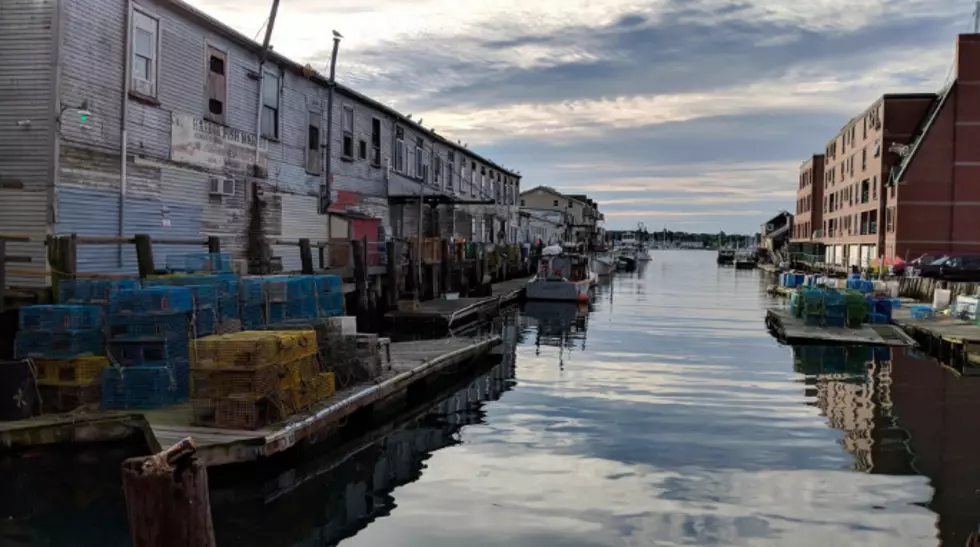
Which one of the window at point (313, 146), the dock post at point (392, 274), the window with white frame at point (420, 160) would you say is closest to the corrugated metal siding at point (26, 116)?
the window at point (313, 146)

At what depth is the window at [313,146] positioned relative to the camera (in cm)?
2581

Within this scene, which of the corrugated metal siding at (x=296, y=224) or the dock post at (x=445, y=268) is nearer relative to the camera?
the corrugated metal siding at (x=296, y=224)

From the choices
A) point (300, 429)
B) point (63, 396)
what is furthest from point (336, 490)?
point (63, 396)

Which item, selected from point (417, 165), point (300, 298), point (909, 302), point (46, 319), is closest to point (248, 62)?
point (300, 298)

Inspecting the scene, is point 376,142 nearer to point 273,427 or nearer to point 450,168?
point 450,168

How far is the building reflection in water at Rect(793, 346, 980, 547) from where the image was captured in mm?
10461

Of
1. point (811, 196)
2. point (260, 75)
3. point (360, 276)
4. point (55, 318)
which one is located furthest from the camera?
point (811, 196)

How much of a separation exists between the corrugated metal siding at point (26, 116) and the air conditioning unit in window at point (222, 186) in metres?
5.40

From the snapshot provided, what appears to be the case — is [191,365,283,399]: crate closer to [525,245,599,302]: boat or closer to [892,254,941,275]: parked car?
[525,245,599,302]: boat

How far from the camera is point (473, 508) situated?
9.95 metres

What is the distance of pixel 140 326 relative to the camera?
1159 centimetres

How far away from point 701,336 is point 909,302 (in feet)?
46.9

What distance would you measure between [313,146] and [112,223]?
10.3 meters

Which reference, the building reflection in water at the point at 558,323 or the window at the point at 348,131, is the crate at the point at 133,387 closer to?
the building reflection in water at the point at 558,323
